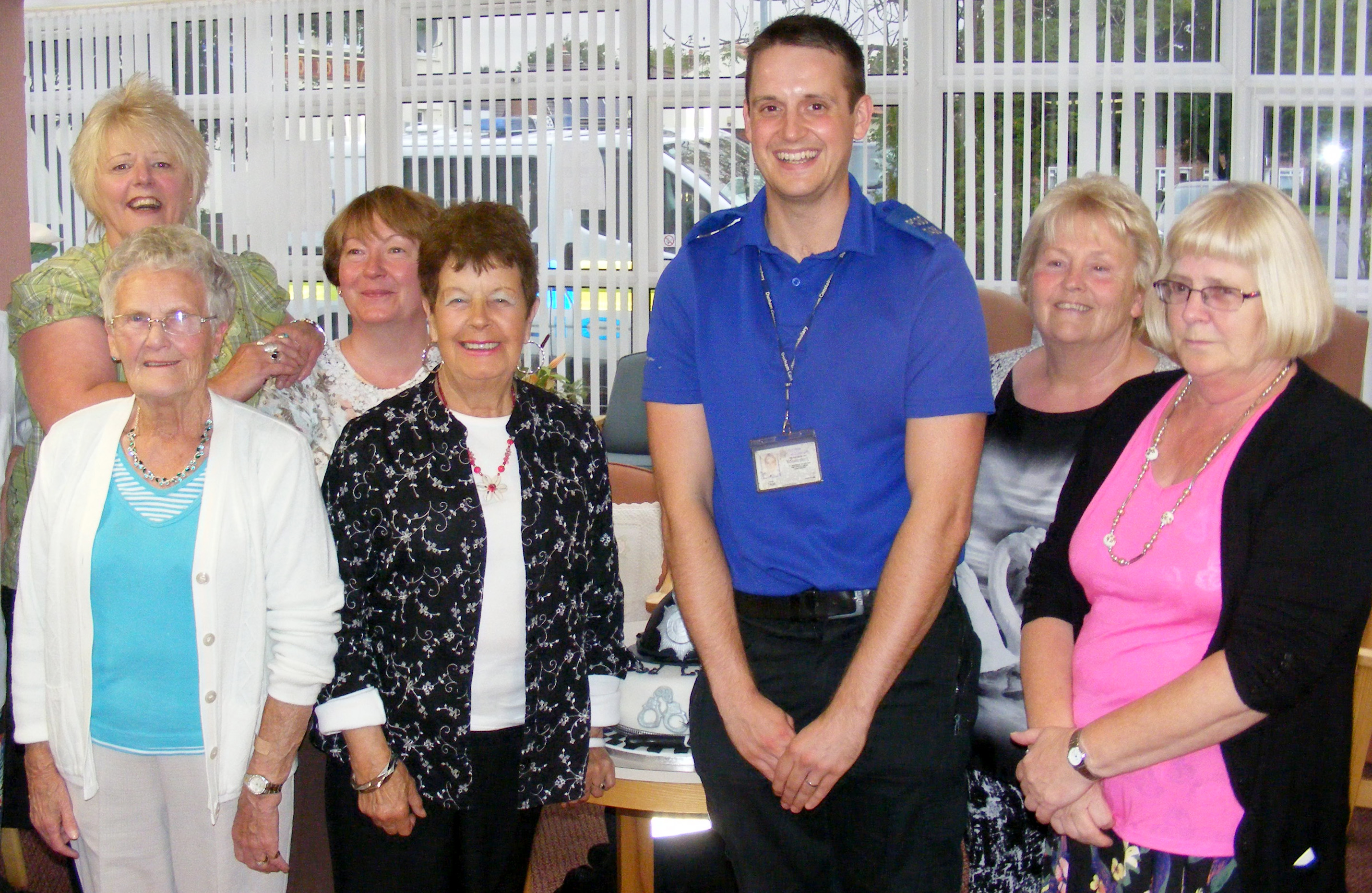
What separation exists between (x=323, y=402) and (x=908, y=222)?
118 centimetres

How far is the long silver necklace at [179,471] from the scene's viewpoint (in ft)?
6.01

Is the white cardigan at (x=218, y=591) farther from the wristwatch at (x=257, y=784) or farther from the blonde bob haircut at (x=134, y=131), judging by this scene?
the blonde bob haircut at (x=134, y=131)

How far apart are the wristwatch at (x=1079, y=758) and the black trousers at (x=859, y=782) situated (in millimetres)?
257

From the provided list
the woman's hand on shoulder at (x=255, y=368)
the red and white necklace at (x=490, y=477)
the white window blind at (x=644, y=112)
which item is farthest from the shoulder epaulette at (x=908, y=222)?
the white window blind at (x=644, y=112)

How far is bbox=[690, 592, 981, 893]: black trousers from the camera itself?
1763mm

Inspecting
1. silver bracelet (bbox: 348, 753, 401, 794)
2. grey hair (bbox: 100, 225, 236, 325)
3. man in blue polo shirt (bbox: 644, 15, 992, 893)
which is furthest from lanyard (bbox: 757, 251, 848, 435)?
grey hair (bbox: 100, 225, 236, 325)

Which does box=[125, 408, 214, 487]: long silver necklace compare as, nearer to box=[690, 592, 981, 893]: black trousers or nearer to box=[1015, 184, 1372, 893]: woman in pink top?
box=[690, 592, 981, 893]: black trousers

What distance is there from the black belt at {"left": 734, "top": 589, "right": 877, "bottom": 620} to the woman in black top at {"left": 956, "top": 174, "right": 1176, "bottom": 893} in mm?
368

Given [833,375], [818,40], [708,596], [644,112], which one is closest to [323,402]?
[708,596]

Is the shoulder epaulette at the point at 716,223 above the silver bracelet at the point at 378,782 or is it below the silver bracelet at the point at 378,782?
above

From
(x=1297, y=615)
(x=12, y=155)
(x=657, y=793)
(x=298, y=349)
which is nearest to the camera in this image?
(x=1297, y=615)

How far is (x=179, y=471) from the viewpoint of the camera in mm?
1842

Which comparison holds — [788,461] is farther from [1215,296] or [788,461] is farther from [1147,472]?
[1215,296]

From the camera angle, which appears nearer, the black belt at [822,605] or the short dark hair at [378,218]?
the black belt at [822,605]
